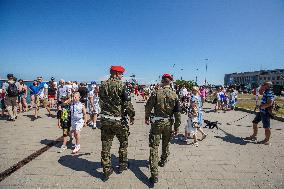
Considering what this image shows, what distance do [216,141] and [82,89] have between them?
6237 mm

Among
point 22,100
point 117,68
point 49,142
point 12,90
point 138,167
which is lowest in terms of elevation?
point 138,167

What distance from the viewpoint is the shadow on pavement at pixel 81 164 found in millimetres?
5441

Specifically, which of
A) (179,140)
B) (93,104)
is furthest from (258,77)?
(179,140)

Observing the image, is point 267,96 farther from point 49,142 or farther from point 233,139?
point 49,142

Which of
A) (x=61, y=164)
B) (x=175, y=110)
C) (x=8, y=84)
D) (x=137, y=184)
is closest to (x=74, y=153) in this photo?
(x=61, y=164)

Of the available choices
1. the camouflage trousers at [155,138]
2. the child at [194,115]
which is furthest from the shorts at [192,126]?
the camouflage trousers at [155,138]

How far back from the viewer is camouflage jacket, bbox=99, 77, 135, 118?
17.2ft

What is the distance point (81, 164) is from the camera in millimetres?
5941

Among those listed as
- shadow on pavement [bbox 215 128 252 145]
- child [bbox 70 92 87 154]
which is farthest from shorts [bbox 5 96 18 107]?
shadow on pavement [bbox 215 128 252 145]

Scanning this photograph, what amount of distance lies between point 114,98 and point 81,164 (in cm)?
194

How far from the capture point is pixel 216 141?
8.48m

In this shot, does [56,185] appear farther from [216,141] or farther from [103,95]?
[216,141]

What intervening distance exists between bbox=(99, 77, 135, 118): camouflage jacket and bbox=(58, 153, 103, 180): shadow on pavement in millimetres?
1341

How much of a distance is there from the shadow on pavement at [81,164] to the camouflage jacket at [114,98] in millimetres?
1341
